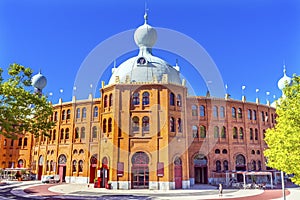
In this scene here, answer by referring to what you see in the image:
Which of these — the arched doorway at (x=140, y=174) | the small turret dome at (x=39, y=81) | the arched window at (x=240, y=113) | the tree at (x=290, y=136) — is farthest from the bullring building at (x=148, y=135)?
the tree at (x=290, y=136)

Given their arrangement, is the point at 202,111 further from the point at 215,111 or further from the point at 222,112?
the point at 222,112

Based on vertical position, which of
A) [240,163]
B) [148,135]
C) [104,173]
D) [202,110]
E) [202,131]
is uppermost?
[202,110]

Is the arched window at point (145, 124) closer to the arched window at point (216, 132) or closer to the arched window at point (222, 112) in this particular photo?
the arched window at point (216, 132)

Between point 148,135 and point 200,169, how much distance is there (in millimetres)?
12839

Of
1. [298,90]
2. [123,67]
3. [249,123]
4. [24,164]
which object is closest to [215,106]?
→ [249,123]

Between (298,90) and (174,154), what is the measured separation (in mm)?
20712

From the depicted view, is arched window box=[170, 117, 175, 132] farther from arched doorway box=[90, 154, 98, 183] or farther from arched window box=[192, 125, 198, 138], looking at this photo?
arched doorway box=[90, 154, 98, 183]

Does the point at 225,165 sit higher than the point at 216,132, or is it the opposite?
the point at 216,132

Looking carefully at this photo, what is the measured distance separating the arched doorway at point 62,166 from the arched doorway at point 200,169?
21662mm

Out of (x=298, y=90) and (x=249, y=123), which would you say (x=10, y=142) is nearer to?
(x=249, y=123)

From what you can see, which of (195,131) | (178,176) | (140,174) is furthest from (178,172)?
(195,131)

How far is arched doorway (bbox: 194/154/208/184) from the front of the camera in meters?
42.8

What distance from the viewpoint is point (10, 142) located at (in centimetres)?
5425

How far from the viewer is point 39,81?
59.8 metres
